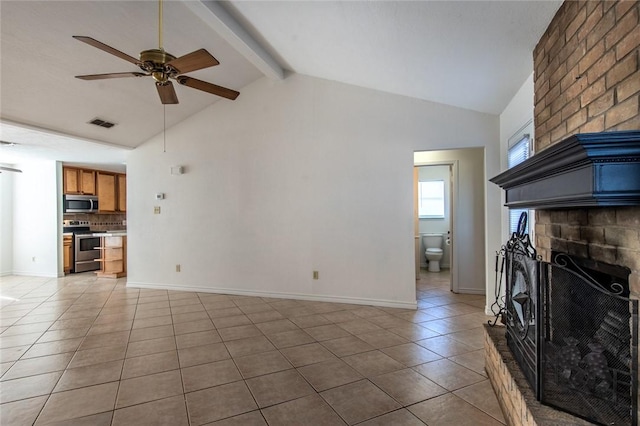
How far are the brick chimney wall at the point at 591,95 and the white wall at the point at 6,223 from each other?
9.21 metres

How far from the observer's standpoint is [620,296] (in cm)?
122

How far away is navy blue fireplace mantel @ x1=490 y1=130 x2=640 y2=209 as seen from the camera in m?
1.08

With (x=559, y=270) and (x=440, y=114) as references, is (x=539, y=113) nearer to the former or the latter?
(x=559, y=270)

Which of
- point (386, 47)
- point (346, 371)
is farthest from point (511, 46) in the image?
point (346, 371)

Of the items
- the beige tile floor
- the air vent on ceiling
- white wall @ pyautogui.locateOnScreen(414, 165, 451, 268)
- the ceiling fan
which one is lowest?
the beige tile floor

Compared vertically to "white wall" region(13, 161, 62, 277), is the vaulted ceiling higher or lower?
higher

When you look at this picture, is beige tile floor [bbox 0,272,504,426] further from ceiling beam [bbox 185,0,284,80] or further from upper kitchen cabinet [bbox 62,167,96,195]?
upper kitchen cabinet [bbox 62,167,96,195]

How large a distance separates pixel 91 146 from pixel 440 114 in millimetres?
5392

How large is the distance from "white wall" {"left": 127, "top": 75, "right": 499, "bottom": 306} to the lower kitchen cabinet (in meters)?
1.21

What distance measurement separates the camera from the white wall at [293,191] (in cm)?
407

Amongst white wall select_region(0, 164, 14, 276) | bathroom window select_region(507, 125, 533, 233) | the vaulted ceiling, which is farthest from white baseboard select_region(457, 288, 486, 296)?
white wall select_region(0, 164, 14, 276)

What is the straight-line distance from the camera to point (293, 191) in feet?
15.1

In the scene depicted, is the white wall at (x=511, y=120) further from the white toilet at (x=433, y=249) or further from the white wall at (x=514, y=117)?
the white toilet at (x=433, y=249)

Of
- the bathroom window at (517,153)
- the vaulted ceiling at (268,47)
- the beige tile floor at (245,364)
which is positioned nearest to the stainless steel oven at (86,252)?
the beige tile floor at (245,364)
